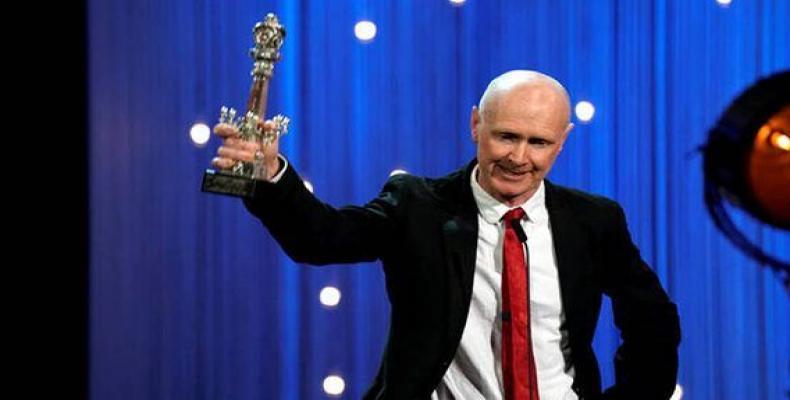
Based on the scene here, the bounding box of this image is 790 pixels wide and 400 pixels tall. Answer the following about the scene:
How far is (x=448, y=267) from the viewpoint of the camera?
2.45 m

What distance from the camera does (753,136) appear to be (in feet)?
5.79

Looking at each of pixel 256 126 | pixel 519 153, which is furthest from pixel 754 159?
pixel 256 126

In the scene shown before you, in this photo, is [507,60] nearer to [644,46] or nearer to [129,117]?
[644,46]

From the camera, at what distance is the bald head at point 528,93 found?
2.47 metres

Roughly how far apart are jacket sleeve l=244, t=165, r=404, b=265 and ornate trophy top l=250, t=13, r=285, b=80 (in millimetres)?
191

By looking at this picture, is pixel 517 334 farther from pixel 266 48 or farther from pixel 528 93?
pixel 266 48

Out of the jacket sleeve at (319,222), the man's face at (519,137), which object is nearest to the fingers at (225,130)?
the jacket sleeve at (319,222)

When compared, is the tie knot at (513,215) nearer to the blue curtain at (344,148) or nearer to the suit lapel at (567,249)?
the suit lapel at (567,249)

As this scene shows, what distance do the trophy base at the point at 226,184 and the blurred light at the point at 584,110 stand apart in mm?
1612

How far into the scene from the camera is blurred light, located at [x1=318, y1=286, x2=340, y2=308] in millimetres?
3457

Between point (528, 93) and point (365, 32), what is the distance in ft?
3.42

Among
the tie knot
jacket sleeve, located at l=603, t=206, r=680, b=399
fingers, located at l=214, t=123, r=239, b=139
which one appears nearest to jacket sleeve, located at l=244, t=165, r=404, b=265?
fingers, located at l=214, t=123, r=239, b=139
